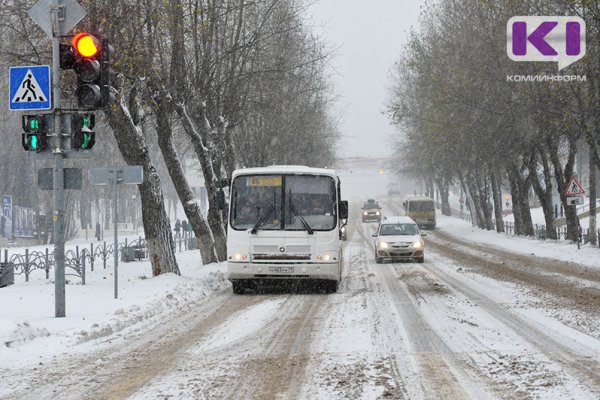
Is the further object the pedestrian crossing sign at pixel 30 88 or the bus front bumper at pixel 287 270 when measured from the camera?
the bus front bumper at pixel 287 270

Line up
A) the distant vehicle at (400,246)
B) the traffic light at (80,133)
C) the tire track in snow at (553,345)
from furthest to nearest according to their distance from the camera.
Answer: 1. the distant vehicle at (400,246)
2. the traffic light at (80,133)
3. the tire track in snow at (553,345)

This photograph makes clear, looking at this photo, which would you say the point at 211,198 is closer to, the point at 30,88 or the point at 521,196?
the point at 30,88

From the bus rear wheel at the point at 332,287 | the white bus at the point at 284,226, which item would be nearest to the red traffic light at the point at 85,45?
the white bus at the point at 284,226

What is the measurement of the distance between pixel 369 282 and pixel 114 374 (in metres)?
11.4

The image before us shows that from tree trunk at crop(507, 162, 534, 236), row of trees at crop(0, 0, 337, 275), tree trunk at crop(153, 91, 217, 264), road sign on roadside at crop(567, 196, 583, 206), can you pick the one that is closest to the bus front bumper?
row of trees at crop(0, 0, 337, 275)

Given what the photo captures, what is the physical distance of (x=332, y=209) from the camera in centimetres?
1570

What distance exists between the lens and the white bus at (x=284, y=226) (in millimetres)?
15336

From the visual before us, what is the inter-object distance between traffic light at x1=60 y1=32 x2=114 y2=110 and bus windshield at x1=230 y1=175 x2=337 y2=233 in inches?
201

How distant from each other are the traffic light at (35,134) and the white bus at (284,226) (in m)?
5.25

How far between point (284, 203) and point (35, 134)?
19.3 ft

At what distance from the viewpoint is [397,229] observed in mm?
26562

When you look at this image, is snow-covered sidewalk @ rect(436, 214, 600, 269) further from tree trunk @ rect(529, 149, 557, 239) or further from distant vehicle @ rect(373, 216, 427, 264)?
distant vehicle @ rect(373, 216, 427, 264)

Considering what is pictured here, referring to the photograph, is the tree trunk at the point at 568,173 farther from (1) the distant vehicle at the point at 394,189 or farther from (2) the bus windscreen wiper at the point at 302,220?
(1) the distant vehicle at the point at 394,189

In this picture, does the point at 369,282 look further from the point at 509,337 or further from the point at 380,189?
the point at 380,189
